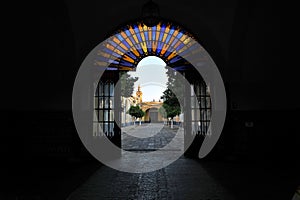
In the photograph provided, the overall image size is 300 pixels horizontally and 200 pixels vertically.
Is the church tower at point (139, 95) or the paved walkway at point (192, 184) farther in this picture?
the church tower at point (139, 95)

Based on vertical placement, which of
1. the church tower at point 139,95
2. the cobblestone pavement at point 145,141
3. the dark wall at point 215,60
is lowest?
the cobblestone pavement at point 145,141

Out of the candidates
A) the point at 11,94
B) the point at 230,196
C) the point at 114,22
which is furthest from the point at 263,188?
the point at 11,94

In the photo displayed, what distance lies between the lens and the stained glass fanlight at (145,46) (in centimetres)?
Result: 556

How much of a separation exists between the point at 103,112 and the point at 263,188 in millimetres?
4034

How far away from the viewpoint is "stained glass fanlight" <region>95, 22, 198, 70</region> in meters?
5.56

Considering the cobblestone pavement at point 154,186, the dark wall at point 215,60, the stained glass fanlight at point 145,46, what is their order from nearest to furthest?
the cobblestone pavement at point 154,186 → the dark wall at point 215,60 → the stained glass fanlight at point 145,46

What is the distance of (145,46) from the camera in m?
6.42

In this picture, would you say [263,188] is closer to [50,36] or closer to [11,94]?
[50,36]

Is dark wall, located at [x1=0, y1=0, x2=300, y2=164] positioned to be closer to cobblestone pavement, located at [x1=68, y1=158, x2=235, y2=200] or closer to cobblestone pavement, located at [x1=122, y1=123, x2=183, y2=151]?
cobblestone pavement, located at [x1=68, y1=158, x2=235, y2=200]

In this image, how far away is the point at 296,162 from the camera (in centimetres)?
450

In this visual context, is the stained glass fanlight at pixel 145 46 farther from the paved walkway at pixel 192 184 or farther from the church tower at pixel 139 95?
the church tower at pixel 139 95

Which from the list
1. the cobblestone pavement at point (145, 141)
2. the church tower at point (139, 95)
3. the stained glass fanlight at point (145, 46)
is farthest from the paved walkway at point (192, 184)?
the church tower at point (139, 95)

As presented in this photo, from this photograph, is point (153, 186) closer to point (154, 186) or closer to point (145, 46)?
point (154, 186)

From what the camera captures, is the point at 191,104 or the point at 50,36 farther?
the point at 191,104
